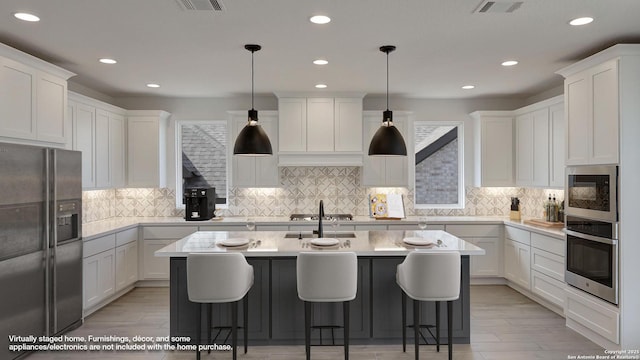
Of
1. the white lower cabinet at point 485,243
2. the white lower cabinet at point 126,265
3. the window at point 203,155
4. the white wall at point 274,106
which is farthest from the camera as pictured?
the window at point 203,155

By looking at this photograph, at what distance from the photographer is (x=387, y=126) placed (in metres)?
3.63

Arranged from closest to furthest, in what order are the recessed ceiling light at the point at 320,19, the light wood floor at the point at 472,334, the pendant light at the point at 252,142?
the recessed ceiling light at the point at 320,19 → the light wood floor at the point at 472,334 → the pendant light at the point at 252,142

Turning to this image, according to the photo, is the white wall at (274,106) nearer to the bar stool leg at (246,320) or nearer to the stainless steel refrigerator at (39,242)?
the stainless steel refrigerator at (39,242)

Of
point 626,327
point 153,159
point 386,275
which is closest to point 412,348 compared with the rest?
point 386,275

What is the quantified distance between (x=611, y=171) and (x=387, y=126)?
72.6 inches

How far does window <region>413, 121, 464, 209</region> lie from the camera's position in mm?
6055

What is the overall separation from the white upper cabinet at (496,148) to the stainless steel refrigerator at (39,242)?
500 centimetres

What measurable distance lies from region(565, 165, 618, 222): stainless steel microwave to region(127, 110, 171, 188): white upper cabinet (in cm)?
497

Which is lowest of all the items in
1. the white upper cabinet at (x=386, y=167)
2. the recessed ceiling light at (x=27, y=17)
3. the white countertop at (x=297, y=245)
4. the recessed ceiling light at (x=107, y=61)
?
the white countertop at (x=297, y=245)

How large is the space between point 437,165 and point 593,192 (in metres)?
2.76

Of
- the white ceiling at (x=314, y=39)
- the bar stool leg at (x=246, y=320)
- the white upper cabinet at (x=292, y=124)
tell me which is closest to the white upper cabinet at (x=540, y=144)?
the white ceiling at (x=314, y=39)

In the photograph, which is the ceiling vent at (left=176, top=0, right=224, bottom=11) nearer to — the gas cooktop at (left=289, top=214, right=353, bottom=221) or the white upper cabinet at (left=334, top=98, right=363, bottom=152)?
the white upper cabinet at (left=334, top=98, right=363, bottom=152)

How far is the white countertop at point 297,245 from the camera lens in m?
3.15

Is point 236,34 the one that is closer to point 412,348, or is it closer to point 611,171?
point 412,348
